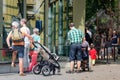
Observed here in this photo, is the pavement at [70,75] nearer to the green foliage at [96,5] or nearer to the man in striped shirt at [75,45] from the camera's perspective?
the man in striped shirt at [75,45]

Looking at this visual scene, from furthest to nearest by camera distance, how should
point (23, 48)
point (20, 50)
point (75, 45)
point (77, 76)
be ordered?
1. point (75, 45)
2. point (77, 76)
3. point (23, 48)
4. point (20, 50)

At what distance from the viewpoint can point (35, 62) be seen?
53.8ft

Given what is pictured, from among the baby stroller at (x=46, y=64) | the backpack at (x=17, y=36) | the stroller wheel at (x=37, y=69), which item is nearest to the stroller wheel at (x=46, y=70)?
the baby stroller at (x=46, y=64)

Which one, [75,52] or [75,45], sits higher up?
[75,45]

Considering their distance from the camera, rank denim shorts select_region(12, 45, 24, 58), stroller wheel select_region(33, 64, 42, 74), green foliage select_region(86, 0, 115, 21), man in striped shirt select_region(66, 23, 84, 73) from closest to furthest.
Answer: denim shorts select_region(12, 45, 24, 58) < stroller wheel select_region(33, 64, 42, 74) < man in striped shirt select_region(66, 23, 84, 73) < green foliage select_region(86, 0, 115, 21)

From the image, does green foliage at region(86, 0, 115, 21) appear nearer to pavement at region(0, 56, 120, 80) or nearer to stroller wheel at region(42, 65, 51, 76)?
pavement at region(0, 56, 120, 80)

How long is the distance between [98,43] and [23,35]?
10.8 m

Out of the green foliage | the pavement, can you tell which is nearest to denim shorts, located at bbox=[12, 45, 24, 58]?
the pavement

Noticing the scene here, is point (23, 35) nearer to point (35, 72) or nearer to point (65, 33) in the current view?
point (35, 72)

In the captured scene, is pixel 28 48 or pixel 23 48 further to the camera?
pixel 28 48

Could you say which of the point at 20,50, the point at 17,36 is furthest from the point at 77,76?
the point at 17,36

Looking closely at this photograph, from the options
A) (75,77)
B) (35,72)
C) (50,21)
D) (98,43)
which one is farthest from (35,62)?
(98,43)

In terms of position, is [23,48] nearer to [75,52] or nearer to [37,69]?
[37,69]

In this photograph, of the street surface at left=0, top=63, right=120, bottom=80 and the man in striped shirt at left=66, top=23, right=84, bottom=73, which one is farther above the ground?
the man in striped shirt at left=66, top=23, right=84, bottom=73
